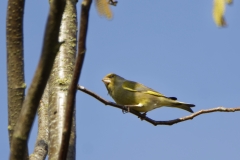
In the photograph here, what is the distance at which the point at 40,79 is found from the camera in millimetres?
1332

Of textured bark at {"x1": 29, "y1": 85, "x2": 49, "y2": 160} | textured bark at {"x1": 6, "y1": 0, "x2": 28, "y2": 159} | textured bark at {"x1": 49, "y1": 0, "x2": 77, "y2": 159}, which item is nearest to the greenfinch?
textured bark at {"x1": 29, "y1": 85, "x2": 49, "y2": 160}

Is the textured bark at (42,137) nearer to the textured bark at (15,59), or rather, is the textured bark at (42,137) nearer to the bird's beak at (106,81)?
the textured bark at (15,59)

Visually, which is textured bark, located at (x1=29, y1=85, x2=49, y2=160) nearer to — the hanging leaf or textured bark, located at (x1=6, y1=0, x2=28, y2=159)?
textured bark, located at (x1=6, y1=0, x2=28, y2=159)

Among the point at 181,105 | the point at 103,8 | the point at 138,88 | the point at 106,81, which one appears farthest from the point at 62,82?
the point at 106,81

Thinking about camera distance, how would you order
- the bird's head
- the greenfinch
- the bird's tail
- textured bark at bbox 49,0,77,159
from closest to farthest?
textured bark at bbox 49,0,77,159, the bird's tail, the greenfinch, the bird's head

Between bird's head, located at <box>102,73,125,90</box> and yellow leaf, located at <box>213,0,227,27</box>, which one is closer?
yellow leaf, located at <box>213,0,227,27</box>

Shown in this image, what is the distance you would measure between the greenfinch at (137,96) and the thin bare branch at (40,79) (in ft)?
13.1

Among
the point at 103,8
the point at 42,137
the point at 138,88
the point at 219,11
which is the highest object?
the point at 138,88

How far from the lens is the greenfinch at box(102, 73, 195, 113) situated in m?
5.72

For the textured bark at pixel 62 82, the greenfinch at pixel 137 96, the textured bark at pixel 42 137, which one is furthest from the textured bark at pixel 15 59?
the greenfinch at pixel 137 96

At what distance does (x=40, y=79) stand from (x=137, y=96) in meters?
4.54

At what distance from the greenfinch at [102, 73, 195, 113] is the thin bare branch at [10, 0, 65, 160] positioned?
399 centimetres

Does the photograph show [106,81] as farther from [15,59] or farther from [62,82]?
[15,59]

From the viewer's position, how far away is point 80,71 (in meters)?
1.44
